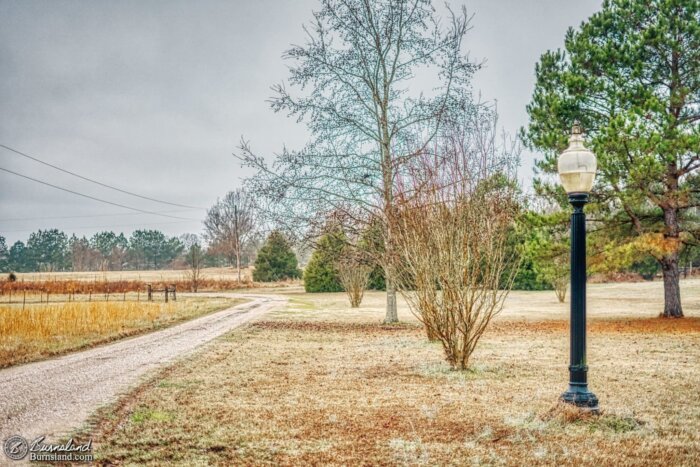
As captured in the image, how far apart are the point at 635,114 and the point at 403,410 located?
11.0 metres

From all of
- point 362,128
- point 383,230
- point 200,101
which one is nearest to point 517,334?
point 383,230

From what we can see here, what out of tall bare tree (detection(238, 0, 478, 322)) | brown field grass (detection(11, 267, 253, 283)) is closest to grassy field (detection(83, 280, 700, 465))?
tall bare tree (detection(238, 0, 478, 322))

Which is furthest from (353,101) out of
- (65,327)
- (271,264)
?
(271,264)

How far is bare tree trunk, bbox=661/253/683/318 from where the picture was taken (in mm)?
15703

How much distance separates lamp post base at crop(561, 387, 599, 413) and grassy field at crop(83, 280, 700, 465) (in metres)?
0.16

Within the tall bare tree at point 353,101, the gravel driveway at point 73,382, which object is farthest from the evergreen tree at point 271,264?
the gravel driveway at point 73,382

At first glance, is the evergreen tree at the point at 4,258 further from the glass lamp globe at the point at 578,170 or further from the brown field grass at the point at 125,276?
the glass lamp globe at the point at 578,170

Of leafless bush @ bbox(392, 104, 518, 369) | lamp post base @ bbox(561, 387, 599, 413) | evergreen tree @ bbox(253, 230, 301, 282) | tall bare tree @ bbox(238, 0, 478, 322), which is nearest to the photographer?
lamp post base @ bbox(561, 387, 599, 413)

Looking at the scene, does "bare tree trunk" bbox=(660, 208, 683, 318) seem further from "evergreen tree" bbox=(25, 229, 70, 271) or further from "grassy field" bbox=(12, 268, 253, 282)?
"evergreen tree" bbox=(25, 229, 70, 271)

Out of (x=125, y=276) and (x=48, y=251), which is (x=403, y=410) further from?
(x=48, y=251)

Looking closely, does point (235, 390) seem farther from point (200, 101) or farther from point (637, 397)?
point (200, 101)

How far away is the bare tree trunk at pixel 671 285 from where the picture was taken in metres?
15.7

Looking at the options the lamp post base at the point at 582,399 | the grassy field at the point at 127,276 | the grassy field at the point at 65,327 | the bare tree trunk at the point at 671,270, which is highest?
the bare tree trunk at the point at 671,270

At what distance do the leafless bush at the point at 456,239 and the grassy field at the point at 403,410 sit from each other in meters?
0.80
